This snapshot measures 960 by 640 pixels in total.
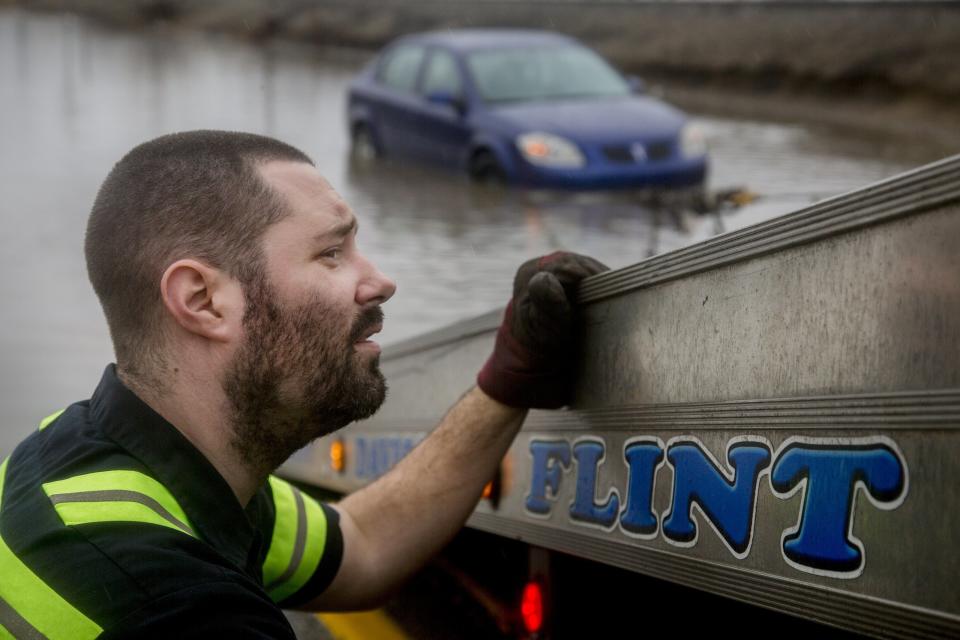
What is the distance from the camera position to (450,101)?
11.8m

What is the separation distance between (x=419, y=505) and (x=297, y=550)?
304 mm

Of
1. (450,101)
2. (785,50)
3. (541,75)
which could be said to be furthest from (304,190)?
(785,50)

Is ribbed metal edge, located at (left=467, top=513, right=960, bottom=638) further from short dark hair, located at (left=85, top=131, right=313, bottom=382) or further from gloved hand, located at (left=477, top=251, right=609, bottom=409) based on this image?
short dark hair, located at (left=85, top=131, right=313, bottom=382)

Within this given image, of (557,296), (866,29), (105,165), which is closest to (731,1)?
(866,29)

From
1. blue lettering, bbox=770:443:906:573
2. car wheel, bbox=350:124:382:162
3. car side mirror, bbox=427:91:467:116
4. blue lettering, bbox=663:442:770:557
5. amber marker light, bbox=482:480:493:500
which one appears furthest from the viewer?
car wheel, bbox=350:124:382:162

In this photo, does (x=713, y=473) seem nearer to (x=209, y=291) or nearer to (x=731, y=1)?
(x=209, y=291)

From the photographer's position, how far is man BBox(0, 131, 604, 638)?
208cm

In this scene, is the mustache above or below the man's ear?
below

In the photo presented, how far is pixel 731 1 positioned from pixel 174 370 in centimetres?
2269

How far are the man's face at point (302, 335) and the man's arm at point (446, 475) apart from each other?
1.43 ft

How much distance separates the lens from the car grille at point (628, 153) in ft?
36.1

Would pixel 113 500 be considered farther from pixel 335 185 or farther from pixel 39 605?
pixel 335 185

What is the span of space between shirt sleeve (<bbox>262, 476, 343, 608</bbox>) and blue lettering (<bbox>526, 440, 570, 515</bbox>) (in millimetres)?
461

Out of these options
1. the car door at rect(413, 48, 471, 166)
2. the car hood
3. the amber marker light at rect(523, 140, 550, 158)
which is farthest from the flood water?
the car hood
